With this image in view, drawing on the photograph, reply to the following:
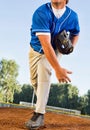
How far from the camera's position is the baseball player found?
5.17 m

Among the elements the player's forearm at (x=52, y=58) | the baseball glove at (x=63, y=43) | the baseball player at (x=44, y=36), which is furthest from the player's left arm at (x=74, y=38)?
the player's forearm at (x=52, y=58)

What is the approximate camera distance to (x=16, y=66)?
78125 millimetres

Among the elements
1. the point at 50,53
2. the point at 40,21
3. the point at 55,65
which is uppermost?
the point at 40,21

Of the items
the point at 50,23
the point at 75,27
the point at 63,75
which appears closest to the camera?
the point at 63,75

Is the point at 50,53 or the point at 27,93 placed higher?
the point at 27,93

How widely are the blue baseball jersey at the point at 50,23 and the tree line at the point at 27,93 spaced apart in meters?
68.5

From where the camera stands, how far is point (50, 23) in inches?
213

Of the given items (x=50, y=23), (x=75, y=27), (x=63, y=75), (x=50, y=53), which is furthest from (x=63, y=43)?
(x=63, y=75)

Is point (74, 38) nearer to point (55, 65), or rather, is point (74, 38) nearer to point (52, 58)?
point (52, 58)

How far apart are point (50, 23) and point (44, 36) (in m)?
0.49

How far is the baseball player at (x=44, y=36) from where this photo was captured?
517 cm

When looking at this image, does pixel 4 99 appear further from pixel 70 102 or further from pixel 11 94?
pixel 70 102

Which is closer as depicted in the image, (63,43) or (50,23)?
(50,23)

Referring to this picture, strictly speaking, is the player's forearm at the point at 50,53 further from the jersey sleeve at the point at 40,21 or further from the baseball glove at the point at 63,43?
the baseball glove at the point at 63,43
